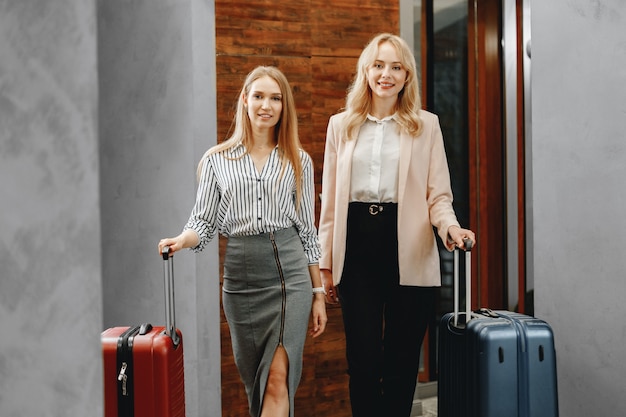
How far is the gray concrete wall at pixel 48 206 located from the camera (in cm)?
54

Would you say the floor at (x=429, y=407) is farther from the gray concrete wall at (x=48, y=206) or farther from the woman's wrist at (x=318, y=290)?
the gray concrete wall at (x=48, y=206)

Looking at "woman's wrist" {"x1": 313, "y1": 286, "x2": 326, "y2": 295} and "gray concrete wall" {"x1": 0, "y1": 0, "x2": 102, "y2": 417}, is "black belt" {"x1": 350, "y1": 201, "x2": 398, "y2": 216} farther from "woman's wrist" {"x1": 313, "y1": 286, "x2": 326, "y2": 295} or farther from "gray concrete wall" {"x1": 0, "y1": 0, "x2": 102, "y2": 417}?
"gray concrete wall" {"x1": 0, "y1": 0, "x2": 102, "y2": 417}

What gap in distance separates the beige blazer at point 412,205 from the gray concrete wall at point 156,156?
0.78 meters

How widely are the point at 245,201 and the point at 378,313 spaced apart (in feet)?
2.10

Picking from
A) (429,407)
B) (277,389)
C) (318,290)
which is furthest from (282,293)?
(429,407)

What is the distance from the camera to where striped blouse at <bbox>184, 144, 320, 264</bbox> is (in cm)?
235

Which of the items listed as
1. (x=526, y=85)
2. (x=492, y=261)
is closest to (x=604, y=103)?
(x=526, y=85)

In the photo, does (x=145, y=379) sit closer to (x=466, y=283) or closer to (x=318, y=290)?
(x=318, y=290)

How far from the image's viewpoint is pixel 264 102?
2.41 m

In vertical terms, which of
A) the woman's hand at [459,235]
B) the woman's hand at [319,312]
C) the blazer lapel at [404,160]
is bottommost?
the woman's hand at [319,312]

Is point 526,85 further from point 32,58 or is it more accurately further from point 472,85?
point 32,58

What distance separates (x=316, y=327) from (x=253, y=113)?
33.5 inches

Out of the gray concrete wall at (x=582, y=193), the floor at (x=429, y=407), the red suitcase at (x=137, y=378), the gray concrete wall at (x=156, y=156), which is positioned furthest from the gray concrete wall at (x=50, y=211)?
the floor at (x=429, y=407)

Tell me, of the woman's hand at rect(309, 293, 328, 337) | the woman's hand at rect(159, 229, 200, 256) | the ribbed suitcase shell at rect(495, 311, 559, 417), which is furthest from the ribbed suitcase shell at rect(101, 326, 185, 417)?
the ribbed suitcase shell at rect(495, 311, 559, 417)
